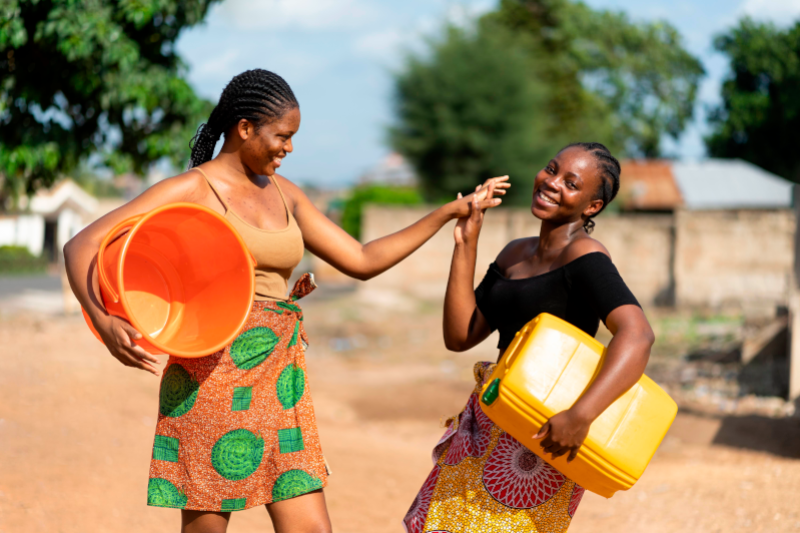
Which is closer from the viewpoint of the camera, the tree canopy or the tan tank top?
the tan tank top

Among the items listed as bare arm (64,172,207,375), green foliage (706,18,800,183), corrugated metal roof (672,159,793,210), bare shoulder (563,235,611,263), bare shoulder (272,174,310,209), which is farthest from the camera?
corrugated metal roof (672,159,793,210)

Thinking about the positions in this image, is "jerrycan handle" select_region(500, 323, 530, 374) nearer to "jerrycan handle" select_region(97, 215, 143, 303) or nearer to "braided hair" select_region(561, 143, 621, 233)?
"braided hair" select_region(561, 143, 621, 233)

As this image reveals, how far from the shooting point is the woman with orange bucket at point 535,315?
1932 mm

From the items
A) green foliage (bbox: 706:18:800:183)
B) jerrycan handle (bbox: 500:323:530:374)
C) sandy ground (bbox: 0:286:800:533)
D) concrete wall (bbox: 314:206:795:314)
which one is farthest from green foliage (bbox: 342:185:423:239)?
jerrycan handle (bbox: 500:323:530:374)

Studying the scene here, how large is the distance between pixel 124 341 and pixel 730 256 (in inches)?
550

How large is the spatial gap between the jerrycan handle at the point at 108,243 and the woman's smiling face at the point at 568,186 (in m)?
1.09

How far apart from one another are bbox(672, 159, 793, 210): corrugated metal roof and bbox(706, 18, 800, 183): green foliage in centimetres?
70

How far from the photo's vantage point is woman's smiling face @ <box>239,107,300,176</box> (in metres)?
2.11

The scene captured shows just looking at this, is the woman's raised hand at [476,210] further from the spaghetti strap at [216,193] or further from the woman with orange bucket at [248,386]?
the spaghetti strap at [216,193]

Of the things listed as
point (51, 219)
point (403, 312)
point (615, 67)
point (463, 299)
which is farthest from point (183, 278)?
point (51, 219)

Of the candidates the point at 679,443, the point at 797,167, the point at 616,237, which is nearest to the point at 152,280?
the point at 679,443

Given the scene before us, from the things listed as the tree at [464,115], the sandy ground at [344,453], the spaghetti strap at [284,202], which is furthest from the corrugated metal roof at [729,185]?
the spaghetti strap at [284,202]

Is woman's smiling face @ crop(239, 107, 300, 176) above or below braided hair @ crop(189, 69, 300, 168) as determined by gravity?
below

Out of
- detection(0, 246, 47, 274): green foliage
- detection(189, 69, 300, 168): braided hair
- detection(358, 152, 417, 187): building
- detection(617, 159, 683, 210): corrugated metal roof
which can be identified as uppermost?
detection(189, 69, 300, 168): braided hair
